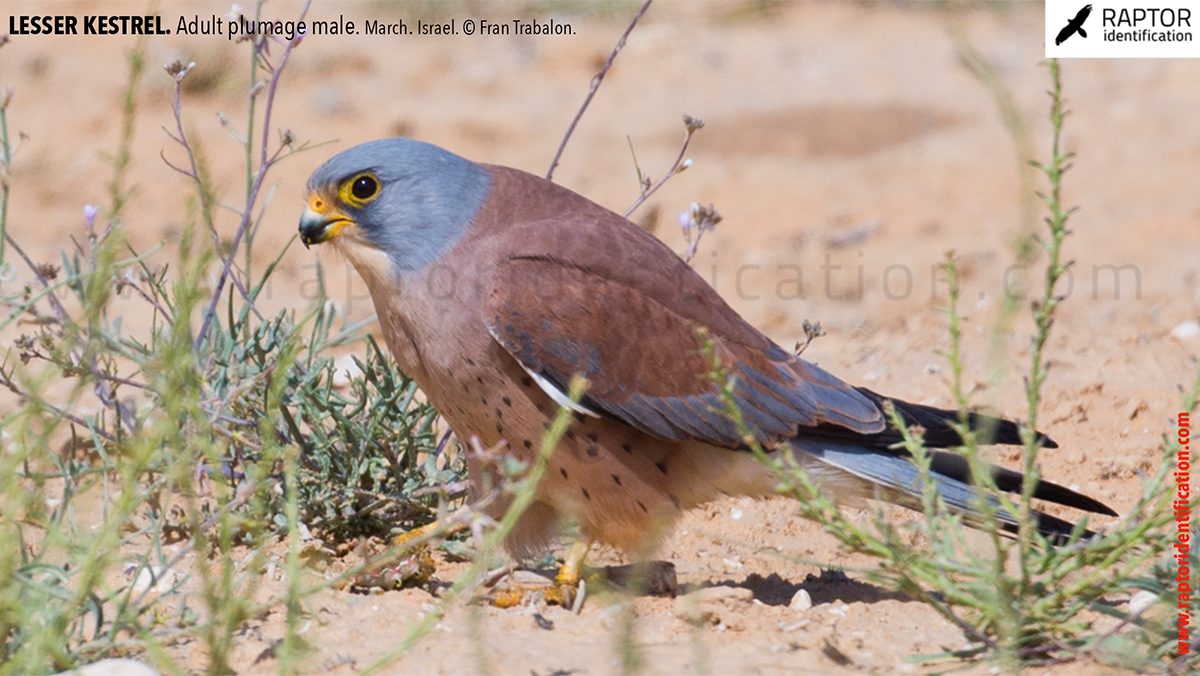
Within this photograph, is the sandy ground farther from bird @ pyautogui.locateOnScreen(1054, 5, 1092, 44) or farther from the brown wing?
bird @ pyautogui.locateOnScreen(1054, 5, 1092, 44)

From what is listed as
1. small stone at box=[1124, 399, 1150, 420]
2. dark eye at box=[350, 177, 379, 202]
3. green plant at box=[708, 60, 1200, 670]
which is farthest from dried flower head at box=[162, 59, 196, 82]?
small stone at box=[1124, 399, 1150, 420]

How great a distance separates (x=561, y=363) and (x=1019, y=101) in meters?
6.80

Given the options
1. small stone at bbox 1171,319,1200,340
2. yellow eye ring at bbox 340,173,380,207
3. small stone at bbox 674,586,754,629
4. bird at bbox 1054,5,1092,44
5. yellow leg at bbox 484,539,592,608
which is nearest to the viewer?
small stone at bbox 674,586,754,629

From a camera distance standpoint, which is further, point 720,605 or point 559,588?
point 559,588

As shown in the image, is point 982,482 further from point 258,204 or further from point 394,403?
point 258,204

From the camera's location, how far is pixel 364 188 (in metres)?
3.41

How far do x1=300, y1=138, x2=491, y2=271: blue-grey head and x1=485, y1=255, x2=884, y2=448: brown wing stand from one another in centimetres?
26

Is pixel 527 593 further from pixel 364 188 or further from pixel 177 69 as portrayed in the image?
pixel 177 69

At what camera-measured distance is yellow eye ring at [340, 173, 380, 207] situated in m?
3.40

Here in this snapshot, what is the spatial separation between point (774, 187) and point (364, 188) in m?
4.61

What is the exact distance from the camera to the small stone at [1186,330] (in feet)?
16.5

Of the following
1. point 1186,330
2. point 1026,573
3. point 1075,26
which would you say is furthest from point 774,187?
point 1026,573

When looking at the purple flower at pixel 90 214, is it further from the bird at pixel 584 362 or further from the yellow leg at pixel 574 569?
the yellow leg at pixel 574 569

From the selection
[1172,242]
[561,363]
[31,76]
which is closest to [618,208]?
[1172,242]
